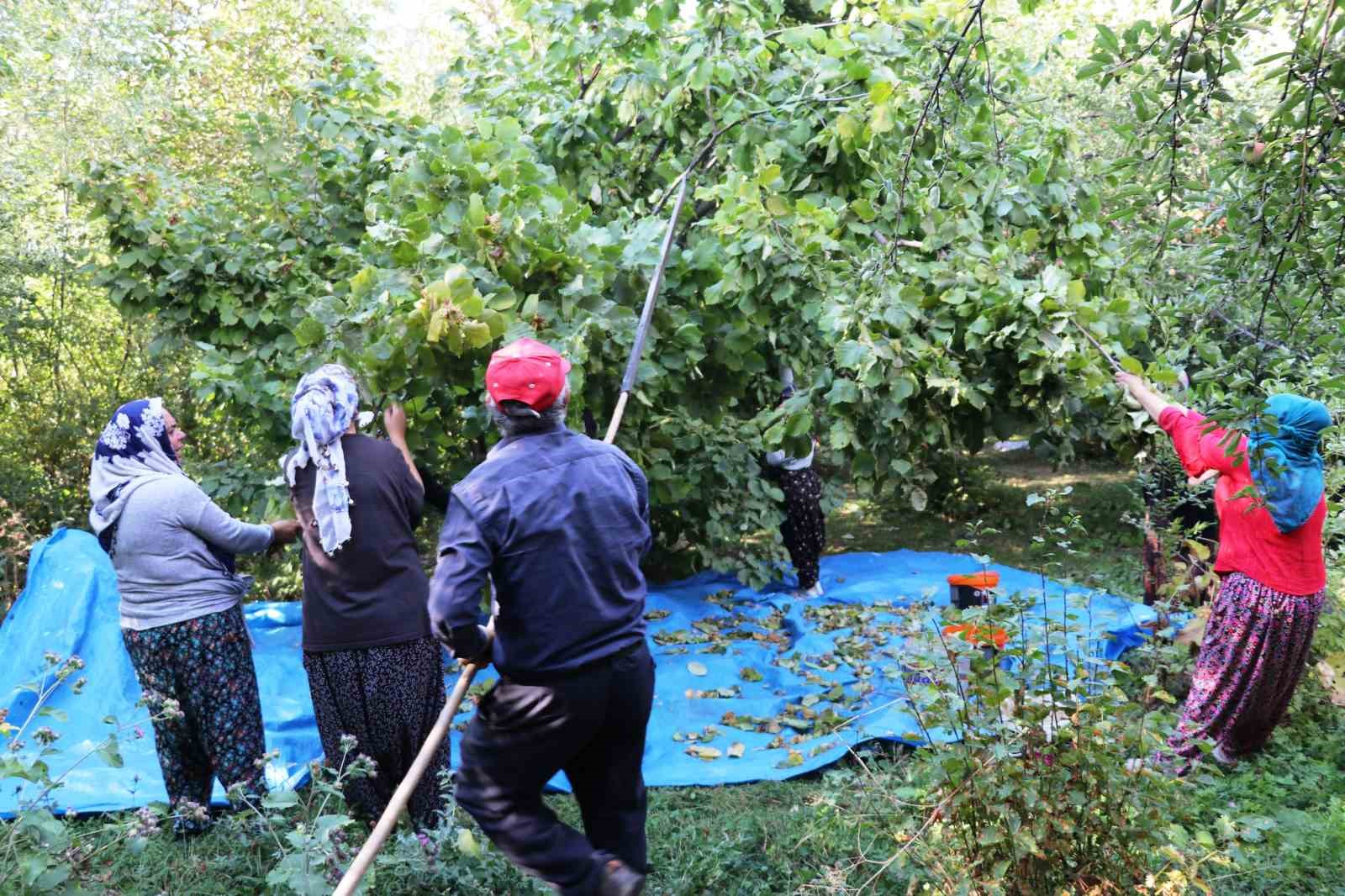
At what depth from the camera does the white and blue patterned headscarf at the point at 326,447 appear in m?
3.06

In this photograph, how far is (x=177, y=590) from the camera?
3.38m

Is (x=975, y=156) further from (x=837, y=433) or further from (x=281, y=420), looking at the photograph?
(x=281, y=420)

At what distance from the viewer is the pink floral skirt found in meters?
3.81

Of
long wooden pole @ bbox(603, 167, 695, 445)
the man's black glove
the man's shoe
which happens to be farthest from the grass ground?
long wooden pole @ bbox(603, 167, 695, 445)

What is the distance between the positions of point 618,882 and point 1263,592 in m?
2.62

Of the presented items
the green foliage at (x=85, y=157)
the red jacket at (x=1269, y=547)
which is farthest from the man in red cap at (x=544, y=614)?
the green foliage at (x=85, y=157)

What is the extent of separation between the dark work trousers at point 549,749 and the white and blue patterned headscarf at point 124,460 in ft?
5.11

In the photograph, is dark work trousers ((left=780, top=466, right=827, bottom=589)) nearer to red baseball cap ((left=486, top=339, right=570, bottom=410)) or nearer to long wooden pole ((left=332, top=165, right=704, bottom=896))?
long wooden pole ((left=332, top=165, right=704, bottom=896))

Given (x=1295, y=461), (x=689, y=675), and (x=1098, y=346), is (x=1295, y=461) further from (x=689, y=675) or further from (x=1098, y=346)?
(x=689, y=675)

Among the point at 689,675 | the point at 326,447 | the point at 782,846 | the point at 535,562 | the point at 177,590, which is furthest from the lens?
the point at 689,675

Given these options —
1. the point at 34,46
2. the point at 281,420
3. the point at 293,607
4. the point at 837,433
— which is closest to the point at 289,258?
the point at 281,420

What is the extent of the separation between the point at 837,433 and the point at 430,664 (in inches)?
57.7

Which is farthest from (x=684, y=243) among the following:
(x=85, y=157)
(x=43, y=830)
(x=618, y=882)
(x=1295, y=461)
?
(x=43, y=830)

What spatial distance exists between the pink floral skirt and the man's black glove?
8.41ft
